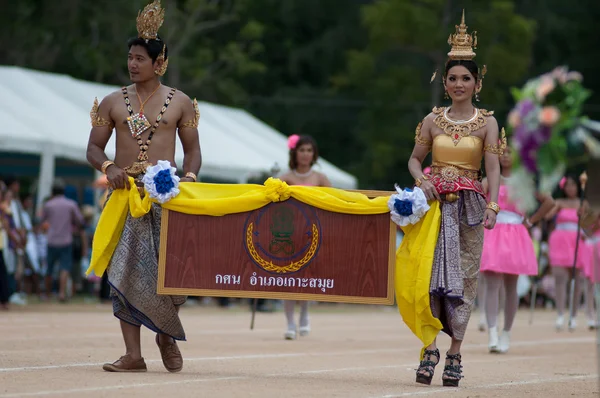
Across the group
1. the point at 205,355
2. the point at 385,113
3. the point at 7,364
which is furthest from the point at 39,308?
the point at 385,113

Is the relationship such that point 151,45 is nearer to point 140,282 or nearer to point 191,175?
point 191,175

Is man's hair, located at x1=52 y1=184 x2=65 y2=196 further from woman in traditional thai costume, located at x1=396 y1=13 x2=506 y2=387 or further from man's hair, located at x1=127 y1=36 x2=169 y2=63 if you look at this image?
woman in traditional thai costume, located at x1=396 y1=13 x2=506 y2=387

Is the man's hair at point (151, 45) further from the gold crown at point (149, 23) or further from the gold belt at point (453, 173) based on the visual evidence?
the gold belt at point (453, 173)

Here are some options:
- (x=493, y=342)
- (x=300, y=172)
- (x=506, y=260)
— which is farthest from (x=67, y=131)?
(x=493, y=342)

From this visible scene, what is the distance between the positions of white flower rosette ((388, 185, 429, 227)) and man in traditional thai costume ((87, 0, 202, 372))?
60.3 inches

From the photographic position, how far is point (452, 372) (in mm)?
9273

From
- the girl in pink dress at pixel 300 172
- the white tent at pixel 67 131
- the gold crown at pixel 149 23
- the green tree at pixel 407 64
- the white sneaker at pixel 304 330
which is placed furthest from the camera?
the green tree at pixel 407 64

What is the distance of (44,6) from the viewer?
42.7 m

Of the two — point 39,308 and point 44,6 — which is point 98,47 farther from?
point 39,308

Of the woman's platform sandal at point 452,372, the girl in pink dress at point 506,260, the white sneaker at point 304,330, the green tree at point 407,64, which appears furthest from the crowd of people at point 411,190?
the green tree at point 407,64

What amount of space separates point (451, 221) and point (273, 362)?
2434mm

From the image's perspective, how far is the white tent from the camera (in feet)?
72.8

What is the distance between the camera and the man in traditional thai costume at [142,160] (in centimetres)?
932

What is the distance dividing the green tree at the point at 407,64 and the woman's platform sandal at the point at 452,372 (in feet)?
110
